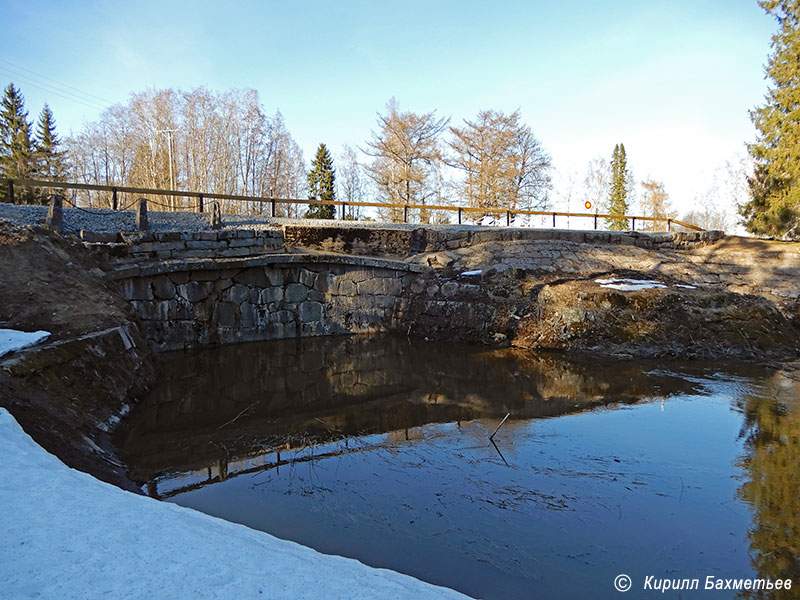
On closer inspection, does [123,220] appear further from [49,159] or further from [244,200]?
[49,159]

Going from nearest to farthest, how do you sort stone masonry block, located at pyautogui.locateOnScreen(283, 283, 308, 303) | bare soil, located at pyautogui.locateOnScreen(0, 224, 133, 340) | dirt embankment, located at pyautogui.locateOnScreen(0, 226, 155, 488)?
dirt embankment, located at pyautogui.locateOnScreen(0, 226, 155, 488)
bare soil, located at pyautogui.locateOnScreen(0, 224, 133, 340)
stone masonry block, located at pyautogui.locateOnScreen(283, 283, 308, 303)

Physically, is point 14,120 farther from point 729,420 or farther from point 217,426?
point 729,420

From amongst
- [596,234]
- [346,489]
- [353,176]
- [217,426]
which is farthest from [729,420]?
[353,176]

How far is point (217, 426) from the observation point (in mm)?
7090

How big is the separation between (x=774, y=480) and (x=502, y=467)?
2807 millimetres

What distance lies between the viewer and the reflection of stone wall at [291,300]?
1172 centimetres

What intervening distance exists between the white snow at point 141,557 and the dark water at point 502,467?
1.06 meters

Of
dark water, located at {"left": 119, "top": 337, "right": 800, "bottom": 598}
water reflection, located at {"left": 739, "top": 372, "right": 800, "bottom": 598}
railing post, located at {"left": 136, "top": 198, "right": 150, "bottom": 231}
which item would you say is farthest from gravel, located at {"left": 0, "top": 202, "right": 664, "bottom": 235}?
water reflection, located at {"left": 739, "top": 372, "right": 800, "bottom": 598}

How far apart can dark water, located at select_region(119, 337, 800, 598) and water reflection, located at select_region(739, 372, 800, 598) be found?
0.08 ft

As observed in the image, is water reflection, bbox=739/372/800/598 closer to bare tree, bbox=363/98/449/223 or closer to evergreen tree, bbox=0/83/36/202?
bare tree, bbox=363/98/449/223

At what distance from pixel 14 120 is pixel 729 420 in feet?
136

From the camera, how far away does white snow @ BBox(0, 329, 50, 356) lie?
6264 millimetres

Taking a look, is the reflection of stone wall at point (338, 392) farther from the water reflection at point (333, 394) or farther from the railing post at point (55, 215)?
the railing post at point (55, 215)

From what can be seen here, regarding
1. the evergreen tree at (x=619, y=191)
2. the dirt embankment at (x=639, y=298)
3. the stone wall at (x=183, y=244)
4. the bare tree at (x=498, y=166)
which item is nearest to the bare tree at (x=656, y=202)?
the evergreen tree at (x=619, y=191)
